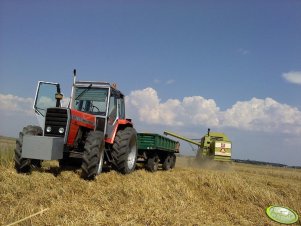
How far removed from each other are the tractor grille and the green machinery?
15.7 m

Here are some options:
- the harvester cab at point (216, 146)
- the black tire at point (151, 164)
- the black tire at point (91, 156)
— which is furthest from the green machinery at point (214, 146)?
the black tire at point (91, 156)

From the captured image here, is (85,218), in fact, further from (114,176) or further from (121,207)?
(114,176)

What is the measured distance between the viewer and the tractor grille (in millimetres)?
9727

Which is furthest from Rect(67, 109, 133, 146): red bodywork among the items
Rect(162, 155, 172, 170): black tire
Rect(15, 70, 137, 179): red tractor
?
Rect(162, 155, 172, 170): black tire

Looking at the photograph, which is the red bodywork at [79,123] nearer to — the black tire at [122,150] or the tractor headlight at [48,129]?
the black tire at [122,150]

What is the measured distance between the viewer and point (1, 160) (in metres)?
11.5

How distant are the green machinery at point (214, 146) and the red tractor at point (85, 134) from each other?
12562 mm

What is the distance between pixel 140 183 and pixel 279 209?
3.11 m

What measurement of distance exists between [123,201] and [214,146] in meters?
17.4

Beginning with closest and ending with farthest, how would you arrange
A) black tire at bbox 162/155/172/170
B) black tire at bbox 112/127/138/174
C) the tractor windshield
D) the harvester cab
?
black tire at bbox 112/127/138/174 < the tractor windshield < black tire at bbox 162/155/172/170 < the harvester cab

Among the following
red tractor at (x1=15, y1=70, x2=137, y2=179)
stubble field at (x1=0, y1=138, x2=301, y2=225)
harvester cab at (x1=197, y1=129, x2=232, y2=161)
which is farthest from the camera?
harvester cab at (x1=197, y1=129, x2=232, y2=161)

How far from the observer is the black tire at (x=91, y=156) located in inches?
362

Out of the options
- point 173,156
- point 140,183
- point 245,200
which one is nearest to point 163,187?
point 140,183

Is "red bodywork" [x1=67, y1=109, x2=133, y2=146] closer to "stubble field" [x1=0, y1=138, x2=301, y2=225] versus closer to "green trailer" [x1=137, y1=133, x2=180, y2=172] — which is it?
"stubble field" [x1=0, y1=138, x2=301, y2=225]
